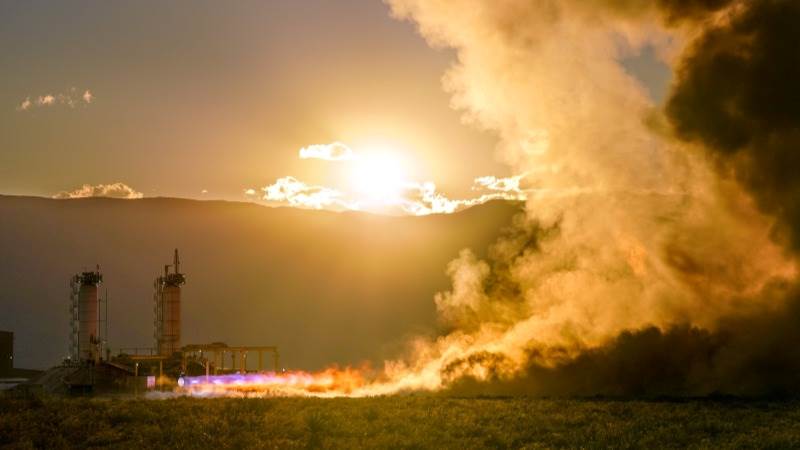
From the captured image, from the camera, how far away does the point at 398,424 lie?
49.1 metres

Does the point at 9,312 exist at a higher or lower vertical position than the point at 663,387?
higher

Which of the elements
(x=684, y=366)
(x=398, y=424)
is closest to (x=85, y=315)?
(x=684, y=366)

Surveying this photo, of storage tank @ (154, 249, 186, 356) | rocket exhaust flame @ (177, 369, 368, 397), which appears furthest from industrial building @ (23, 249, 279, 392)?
rocket exhaust flame @ (177, 369, 368, 397)

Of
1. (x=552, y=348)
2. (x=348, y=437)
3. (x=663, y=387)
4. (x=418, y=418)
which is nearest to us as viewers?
(x=348, y=437)

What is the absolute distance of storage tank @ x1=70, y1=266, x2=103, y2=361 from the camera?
10819cm

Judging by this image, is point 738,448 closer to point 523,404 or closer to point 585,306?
point 523,404

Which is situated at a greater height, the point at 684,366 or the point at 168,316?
the point at 168,316

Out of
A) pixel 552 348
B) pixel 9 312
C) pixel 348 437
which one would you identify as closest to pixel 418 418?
pixel 348 437

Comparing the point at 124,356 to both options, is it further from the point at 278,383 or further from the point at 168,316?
the point at 278,383

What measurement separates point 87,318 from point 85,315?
41cm

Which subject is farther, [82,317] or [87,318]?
[87,318]

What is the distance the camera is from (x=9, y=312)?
197250 millimetres

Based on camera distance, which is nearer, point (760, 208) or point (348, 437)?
point (348, 437)

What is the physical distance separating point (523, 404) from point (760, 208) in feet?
65.6
